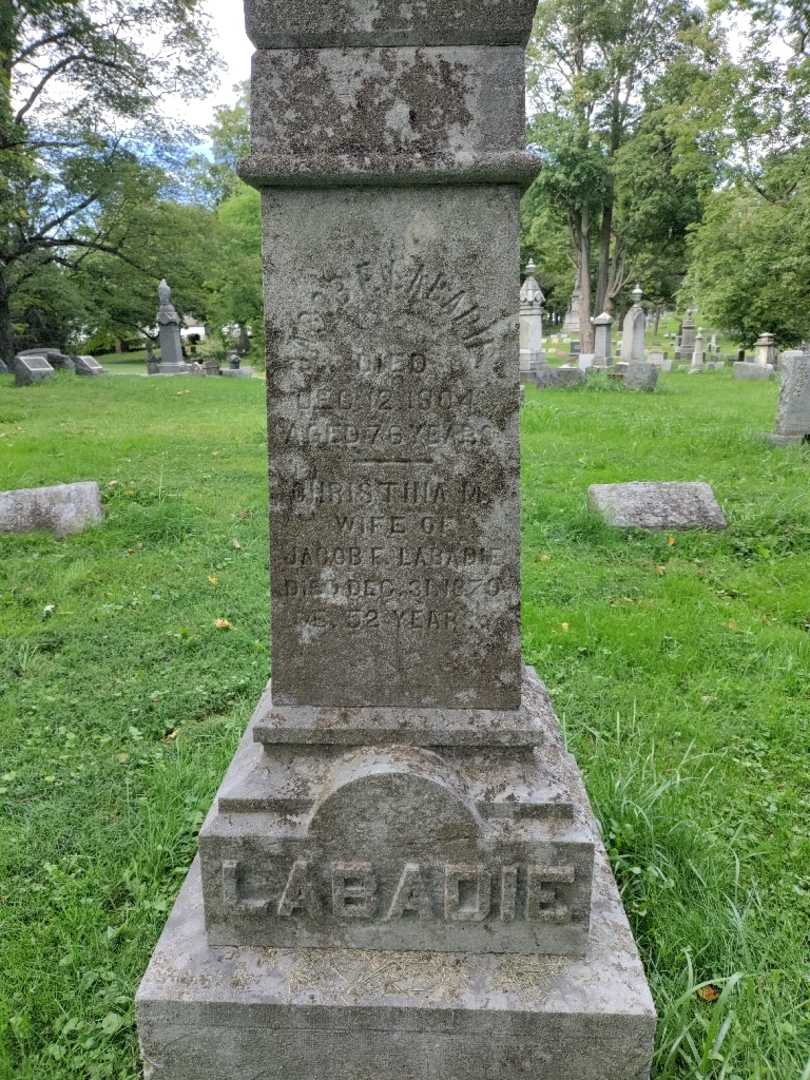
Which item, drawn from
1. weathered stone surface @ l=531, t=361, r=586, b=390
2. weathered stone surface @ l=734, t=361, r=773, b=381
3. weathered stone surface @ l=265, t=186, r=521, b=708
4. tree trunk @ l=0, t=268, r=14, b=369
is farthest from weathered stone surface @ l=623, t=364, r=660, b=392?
weathered stone surface @ l=265, t=186, r=521, b=708

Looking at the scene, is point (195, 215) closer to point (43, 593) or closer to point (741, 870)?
A: point (43, 593)

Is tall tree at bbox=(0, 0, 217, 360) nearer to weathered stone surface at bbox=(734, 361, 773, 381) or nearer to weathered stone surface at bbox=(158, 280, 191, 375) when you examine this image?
weathered stone surface at bbox=(158, 280, 191, 375)

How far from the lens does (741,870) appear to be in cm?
270

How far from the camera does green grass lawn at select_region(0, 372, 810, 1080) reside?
221 centimetres

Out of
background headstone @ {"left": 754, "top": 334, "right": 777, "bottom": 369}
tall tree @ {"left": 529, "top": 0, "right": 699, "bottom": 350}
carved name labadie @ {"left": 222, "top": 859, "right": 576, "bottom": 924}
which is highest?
tall tree @ {"left": 529, "top": 0, "right": 699, "bottom": 350}

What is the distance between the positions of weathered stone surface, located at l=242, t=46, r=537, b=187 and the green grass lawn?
2208mm

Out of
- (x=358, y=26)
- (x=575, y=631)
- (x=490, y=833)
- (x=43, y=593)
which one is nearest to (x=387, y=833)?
(x=490, y=833)

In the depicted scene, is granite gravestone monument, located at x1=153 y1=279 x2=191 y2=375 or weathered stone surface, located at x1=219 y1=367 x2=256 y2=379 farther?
granite gravestone monument, located at x1=153 y1=279 x2=191 y2=375

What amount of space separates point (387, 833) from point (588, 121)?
3222 centimetres

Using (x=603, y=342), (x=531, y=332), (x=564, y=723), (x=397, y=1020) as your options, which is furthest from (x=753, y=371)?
(x=397, y=1020)

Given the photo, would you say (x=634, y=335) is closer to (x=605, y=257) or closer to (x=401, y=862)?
(x=605, y=257)

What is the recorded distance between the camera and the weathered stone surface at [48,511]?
6188 mm

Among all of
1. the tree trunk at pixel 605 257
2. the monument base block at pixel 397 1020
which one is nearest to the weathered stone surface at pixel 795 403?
the monument base block at pixel 397 1020

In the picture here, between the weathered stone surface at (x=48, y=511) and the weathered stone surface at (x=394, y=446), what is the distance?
4.68 metres
